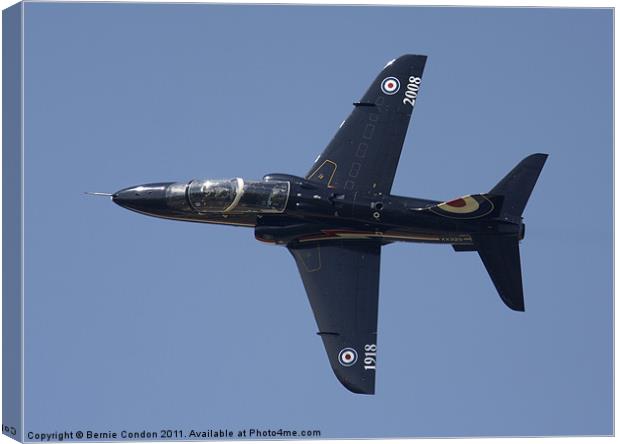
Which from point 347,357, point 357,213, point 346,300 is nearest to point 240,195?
point 357,213

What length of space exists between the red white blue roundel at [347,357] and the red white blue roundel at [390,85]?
7.43 metres

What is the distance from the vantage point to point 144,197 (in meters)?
34.7

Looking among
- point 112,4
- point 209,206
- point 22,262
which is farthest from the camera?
point 209,206

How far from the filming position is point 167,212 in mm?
34844

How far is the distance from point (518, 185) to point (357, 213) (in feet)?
14.1

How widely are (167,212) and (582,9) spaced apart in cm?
1230

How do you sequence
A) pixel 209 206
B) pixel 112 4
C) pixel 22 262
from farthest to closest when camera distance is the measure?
pixel 209 206
pixel 112 4
pixel 22 262

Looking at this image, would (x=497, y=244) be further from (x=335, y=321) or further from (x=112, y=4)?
(x=112, y=4)

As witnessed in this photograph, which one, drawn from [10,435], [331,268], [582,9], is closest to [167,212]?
[331,268]

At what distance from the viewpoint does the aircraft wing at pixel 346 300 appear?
32.8m

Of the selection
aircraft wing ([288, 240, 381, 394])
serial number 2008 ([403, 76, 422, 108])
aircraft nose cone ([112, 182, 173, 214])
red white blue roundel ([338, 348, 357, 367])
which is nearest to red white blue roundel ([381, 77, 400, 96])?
serial number 2008 ([403, 76, 422, 108])

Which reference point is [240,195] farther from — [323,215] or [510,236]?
[510,236]

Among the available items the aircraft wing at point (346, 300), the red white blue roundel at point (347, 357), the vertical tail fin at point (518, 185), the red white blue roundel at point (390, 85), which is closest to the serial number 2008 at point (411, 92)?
the red white blue roundel at point (390, 85)

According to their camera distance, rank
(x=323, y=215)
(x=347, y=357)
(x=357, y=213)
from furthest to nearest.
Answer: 1. (x=323, y=215)
2. (x=357, y=213)
3. (x=347, y=357)
